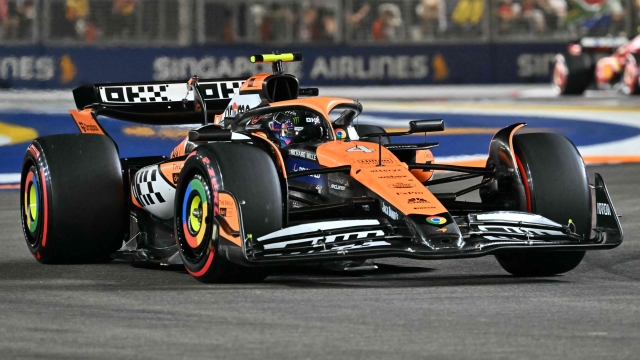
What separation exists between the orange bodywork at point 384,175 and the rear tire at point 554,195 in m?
0.75

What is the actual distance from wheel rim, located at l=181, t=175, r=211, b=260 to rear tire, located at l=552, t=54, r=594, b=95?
2186cm

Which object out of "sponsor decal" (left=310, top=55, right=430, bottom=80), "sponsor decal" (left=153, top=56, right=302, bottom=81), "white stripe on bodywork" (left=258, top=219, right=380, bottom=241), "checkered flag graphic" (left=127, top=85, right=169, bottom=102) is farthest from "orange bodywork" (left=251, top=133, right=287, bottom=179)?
"sponsor decal" (left=310, top=55, right=430, bottom=80)

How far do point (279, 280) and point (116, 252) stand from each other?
1.54 m

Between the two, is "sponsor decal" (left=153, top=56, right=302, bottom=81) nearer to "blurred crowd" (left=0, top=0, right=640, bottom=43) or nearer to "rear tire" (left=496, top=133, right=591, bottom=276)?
"blurred crowd" (left=0, top=0, right=640, bottom=43)

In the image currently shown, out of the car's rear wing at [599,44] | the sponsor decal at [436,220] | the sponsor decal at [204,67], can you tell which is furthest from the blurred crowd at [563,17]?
the sponsor decal at [436,220]

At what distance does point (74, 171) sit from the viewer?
9.12m

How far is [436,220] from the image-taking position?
7.73 metres

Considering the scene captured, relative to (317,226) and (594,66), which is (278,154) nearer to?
(317,226)

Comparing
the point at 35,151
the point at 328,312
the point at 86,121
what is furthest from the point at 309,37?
the point at 328,312

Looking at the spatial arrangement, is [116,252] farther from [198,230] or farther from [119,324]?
[119,324]

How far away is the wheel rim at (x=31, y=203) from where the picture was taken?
30.9ft

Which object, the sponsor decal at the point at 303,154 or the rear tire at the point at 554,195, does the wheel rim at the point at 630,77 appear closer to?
the rear tire at the point at 554,195

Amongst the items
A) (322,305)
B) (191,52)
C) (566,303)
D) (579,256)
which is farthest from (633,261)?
(191,52)

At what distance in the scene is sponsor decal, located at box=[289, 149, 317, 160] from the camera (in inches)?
339
